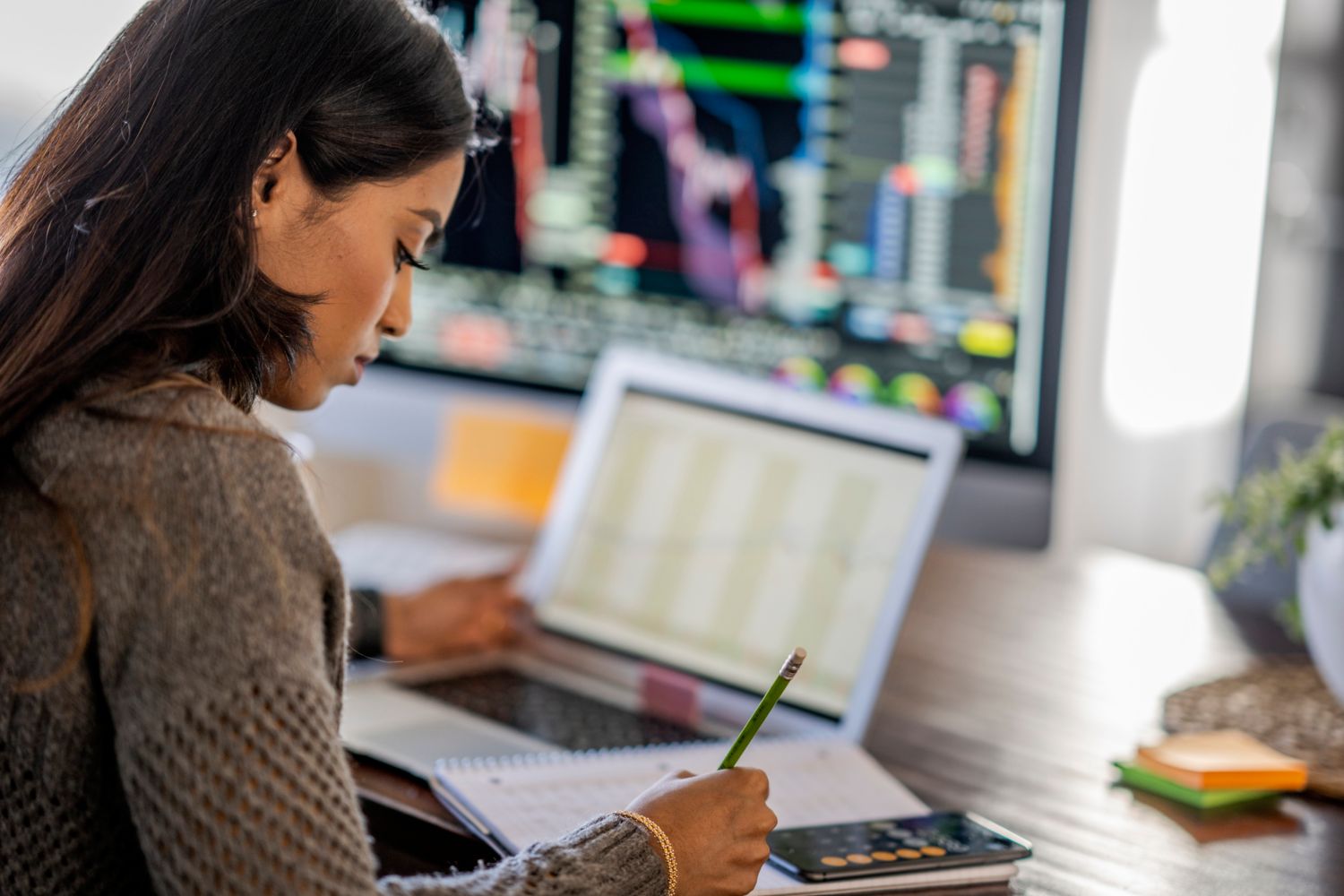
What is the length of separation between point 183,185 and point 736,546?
63cm

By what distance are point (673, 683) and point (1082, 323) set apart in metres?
0.52

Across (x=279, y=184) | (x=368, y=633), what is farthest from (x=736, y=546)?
(x=279, y=184)

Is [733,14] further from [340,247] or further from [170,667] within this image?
[170,667]

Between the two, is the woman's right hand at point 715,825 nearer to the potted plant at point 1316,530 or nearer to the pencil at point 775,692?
the pencil at point 775,692

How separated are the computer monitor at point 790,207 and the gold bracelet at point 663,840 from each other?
0.53m

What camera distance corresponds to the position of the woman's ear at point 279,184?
29.5 inches

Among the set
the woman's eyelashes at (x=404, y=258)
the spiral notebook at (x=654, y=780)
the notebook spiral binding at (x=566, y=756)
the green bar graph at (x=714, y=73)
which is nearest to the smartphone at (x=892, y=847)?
the spiral notebook at (x=654, y=780)

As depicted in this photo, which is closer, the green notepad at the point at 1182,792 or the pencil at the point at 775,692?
the pencil at the point at 775,692

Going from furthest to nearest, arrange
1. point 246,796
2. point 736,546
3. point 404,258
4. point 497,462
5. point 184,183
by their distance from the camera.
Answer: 1. point 497,462
2. point 736,546
3. point 404,258
4. point 184,183
5. point 246,796

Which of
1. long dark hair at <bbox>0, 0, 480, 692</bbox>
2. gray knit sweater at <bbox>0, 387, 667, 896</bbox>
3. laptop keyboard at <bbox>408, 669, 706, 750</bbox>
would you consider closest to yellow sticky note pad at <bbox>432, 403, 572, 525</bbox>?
laptop keyboard at <bbox>408, 669, 706, 750</bbox>

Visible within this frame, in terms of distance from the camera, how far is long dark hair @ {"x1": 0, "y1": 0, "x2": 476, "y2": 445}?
0.70 m

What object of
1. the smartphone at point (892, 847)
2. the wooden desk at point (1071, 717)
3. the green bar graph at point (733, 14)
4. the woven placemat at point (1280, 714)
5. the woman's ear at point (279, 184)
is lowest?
the wooden desk at point (1071, 717)

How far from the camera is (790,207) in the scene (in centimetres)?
157

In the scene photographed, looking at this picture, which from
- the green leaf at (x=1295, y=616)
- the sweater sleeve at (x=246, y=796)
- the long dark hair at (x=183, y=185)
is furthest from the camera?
the green leaf at (x=1295, y=616)
